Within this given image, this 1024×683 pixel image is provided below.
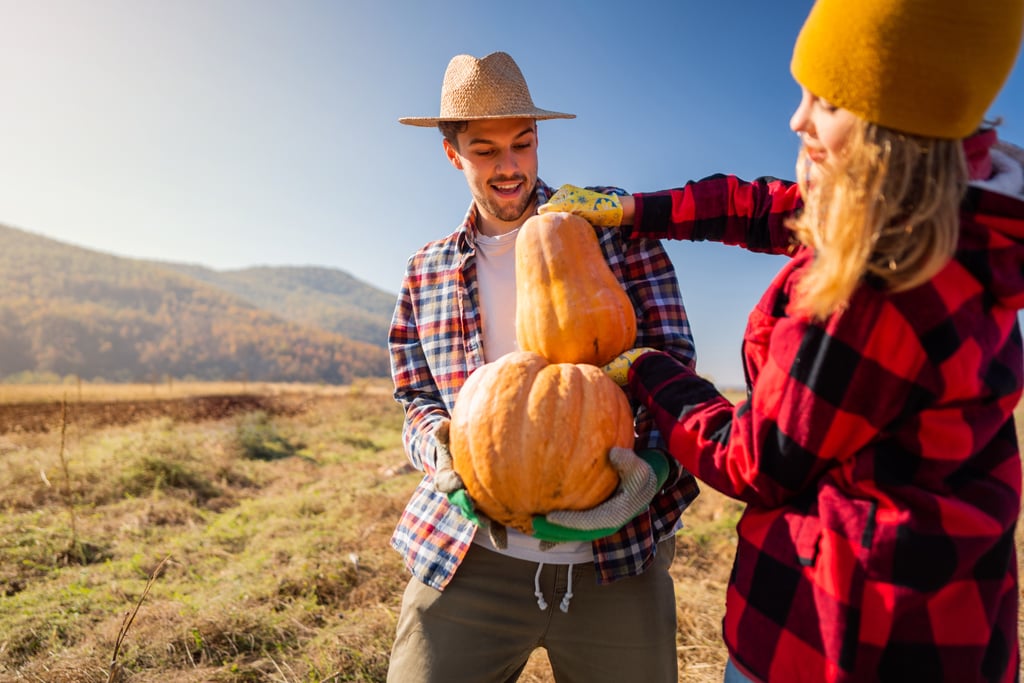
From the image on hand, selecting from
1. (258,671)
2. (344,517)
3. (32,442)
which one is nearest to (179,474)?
(344,517)

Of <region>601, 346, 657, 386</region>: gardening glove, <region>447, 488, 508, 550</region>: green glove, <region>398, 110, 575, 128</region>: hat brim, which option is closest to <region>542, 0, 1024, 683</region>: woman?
<region>601, 346, 657, 386</region>: gardening glove

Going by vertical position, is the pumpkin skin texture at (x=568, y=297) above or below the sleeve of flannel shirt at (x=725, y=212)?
below

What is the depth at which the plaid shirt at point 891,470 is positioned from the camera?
1160 millimetres

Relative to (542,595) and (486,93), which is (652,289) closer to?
(486,93)

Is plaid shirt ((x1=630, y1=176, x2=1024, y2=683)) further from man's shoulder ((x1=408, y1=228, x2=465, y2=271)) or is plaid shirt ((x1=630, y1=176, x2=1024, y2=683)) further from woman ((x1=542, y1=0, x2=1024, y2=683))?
man's shoulder ((x1=408, y1=228, x2=465, y2=271))

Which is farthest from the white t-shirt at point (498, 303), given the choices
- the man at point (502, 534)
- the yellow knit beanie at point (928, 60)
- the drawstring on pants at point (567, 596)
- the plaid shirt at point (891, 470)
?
the yellow knit beanie at point (928, 60)

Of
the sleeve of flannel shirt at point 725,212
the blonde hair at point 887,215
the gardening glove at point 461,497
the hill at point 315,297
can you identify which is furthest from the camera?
the hill at point 315,297

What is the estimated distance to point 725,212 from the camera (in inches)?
78.5

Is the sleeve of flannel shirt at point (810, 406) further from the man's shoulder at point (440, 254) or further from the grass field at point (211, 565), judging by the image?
the grass field at point (211, 565)

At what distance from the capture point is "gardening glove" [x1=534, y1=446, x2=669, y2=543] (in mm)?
1631

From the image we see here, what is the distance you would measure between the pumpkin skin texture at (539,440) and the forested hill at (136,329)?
60787 mm

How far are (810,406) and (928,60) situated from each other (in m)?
0.69

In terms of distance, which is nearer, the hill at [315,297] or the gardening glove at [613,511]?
the gardening glove at [613,511]

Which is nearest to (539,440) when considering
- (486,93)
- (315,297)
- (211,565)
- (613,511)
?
(613,511)
